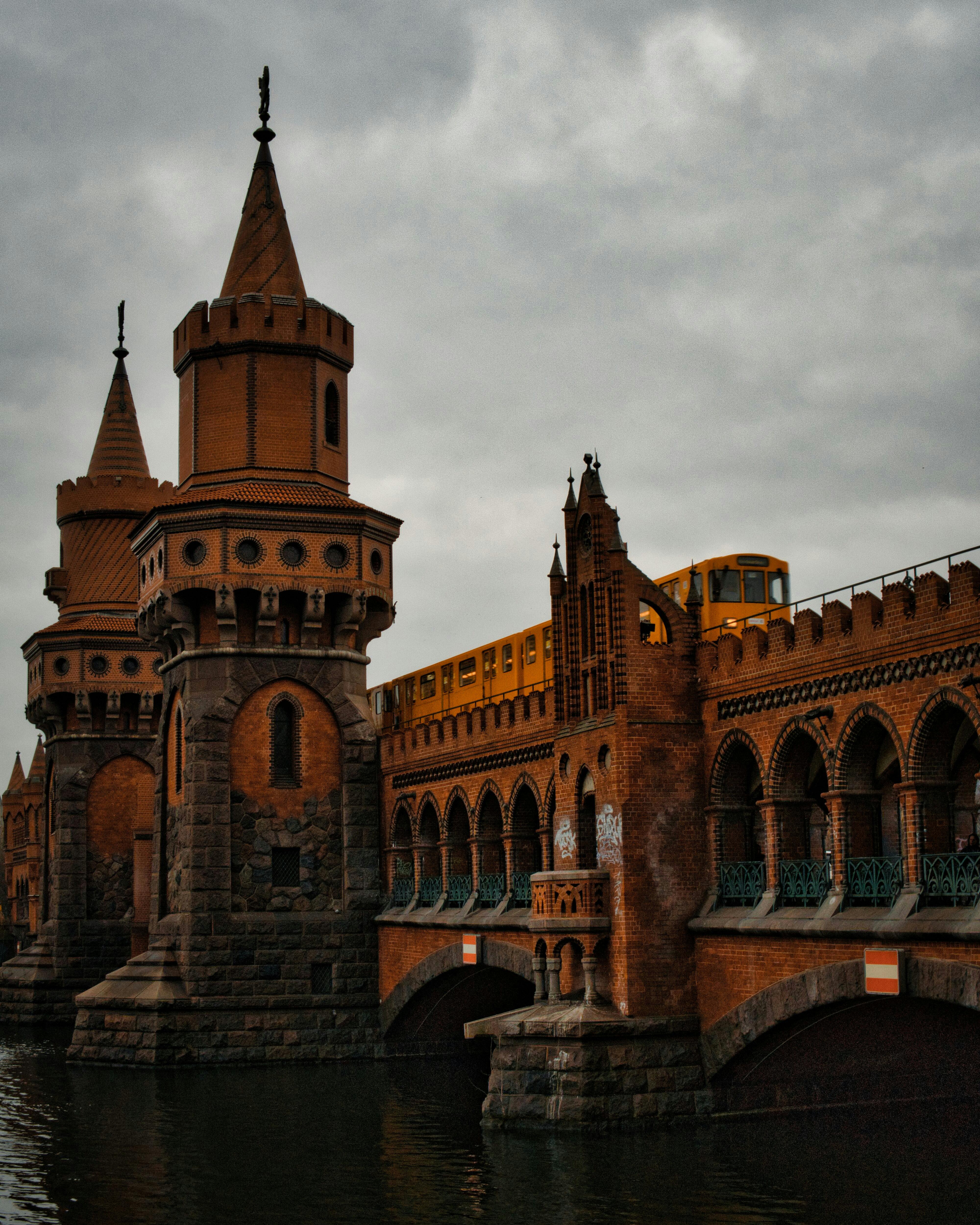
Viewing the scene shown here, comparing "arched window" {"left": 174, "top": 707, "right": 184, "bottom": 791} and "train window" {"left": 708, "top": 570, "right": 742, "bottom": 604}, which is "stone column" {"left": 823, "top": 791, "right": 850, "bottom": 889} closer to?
"train window" {"left": 708, "top": 570, "right": 742, "bottom": 604}

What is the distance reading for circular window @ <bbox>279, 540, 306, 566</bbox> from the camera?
41.2 meters

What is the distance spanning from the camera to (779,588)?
36.9m

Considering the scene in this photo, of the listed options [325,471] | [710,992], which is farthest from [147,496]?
[710,992]

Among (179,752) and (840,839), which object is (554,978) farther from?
(179,752)

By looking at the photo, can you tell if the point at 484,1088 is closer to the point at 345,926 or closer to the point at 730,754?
the point at 345,926

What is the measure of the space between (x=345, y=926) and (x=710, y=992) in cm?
1465

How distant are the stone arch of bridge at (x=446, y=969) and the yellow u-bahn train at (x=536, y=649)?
18.1 ft

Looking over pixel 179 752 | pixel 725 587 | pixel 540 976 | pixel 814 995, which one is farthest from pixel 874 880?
pixel 179 752

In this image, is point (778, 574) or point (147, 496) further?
point (147, 496)

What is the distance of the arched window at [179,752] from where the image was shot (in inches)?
1638

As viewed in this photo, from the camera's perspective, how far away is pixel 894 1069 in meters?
28.8

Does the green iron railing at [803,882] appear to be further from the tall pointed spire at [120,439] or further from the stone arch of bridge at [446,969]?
the tall pointed spire at [120,439]

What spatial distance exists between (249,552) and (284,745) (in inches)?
192

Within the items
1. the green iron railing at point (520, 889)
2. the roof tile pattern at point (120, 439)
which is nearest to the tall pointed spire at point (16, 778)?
the roof tile pattern at point (120, 439)
